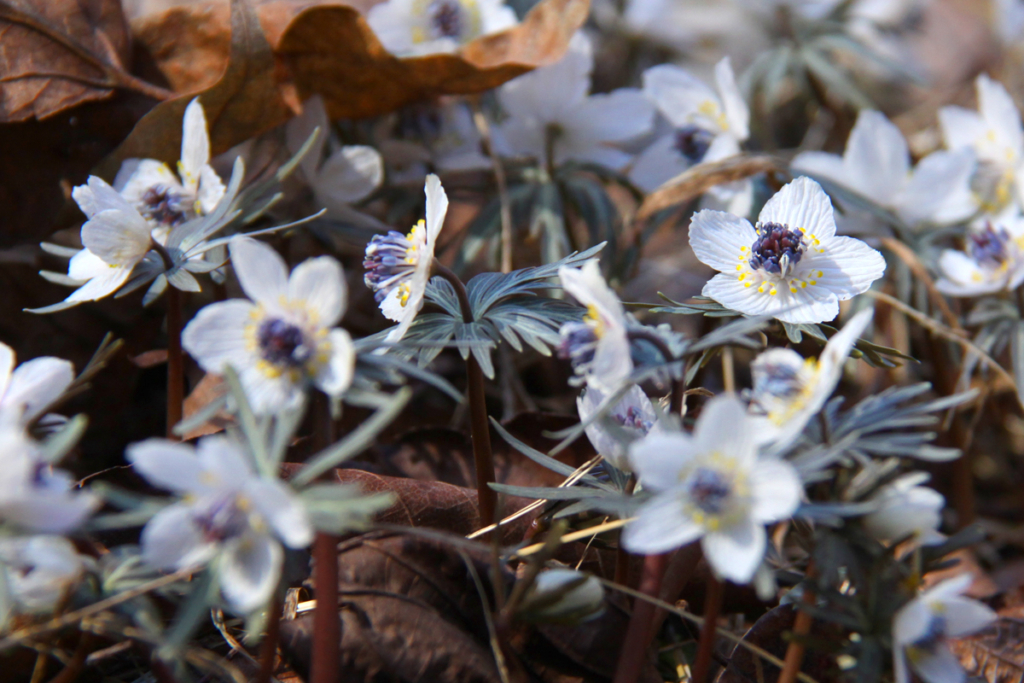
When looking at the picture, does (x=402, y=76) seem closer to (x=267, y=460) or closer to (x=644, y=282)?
(x=644, y=282)

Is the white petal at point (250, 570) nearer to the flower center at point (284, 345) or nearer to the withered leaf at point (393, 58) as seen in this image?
the flower center at point (284, 345)

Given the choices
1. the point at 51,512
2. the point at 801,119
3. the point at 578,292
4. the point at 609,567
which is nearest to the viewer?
the point at 51,512

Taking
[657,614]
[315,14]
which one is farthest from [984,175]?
[315,14]

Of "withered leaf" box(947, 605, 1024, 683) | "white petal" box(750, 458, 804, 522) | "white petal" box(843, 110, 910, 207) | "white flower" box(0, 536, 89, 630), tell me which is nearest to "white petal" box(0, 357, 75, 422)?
"white flower" box(0, 536, 89, 630)

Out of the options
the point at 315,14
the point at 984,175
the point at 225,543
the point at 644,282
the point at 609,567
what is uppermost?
the point at 315,14

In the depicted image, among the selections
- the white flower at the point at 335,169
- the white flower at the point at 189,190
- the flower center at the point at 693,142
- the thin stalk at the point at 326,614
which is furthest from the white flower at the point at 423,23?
the thin stalk at the point at 326,614

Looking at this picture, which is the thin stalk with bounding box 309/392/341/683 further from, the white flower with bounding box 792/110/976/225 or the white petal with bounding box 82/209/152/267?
the white flower with bounding box 792/110/976/225
